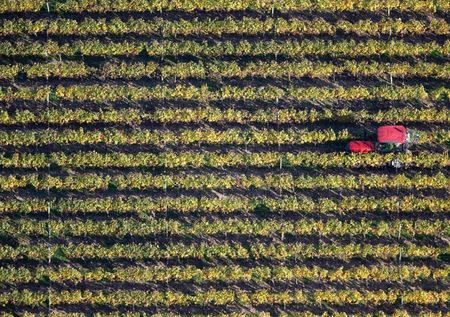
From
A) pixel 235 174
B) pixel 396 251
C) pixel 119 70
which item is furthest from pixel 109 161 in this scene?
pixel 396 251

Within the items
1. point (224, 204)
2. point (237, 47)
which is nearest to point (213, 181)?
point (224, 204)

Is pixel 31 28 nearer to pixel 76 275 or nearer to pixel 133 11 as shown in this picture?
pixel 133 11

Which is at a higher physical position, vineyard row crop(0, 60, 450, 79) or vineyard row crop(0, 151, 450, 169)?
vineyard row crop(0, 60, 450, 79)

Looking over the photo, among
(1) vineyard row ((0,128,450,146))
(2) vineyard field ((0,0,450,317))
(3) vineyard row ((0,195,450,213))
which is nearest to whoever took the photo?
(2) vineyard field ((0,0,450,317))

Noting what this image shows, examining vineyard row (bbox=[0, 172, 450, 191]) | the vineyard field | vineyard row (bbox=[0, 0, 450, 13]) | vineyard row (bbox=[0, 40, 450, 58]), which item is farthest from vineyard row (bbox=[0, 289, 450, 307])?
vineyard row (bbox=[0, 0, 450, 13])

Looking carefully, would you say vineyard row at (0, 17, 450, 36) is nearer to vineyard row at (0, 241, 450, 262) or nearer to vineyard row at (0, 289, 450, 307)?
vineyard row at (0, 241, 450, 262)

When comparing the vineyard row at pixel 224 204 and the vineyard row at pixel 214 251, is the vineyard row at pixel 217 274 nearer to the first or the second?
the vineyard row at pixel 214 251

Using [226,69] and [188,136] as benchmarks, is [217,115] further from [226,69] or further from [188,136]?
[226,69]

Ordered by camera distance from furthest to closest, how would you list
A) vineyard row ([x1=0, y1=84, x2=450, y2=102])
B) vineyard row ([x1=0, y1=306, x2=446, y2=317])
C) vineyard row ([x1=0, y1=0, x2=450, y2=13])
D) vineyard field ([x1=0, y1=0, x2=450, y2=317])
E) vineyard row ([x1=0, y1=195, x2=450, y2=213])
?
1. vineyard row ([x1=0, y1=0, x2=450, y2=13])
2. vineyard row ([x1=0, y1=84, x2=450, y2=102])
3. vineyard row ([x1=0, y1=195, x2=450, y2=213])
4. vineyard field ([x1=0, y1=0, x2=450, y2=317])
5. vineyard row ([x1=0, y1=306, x2=446, y2=317])
